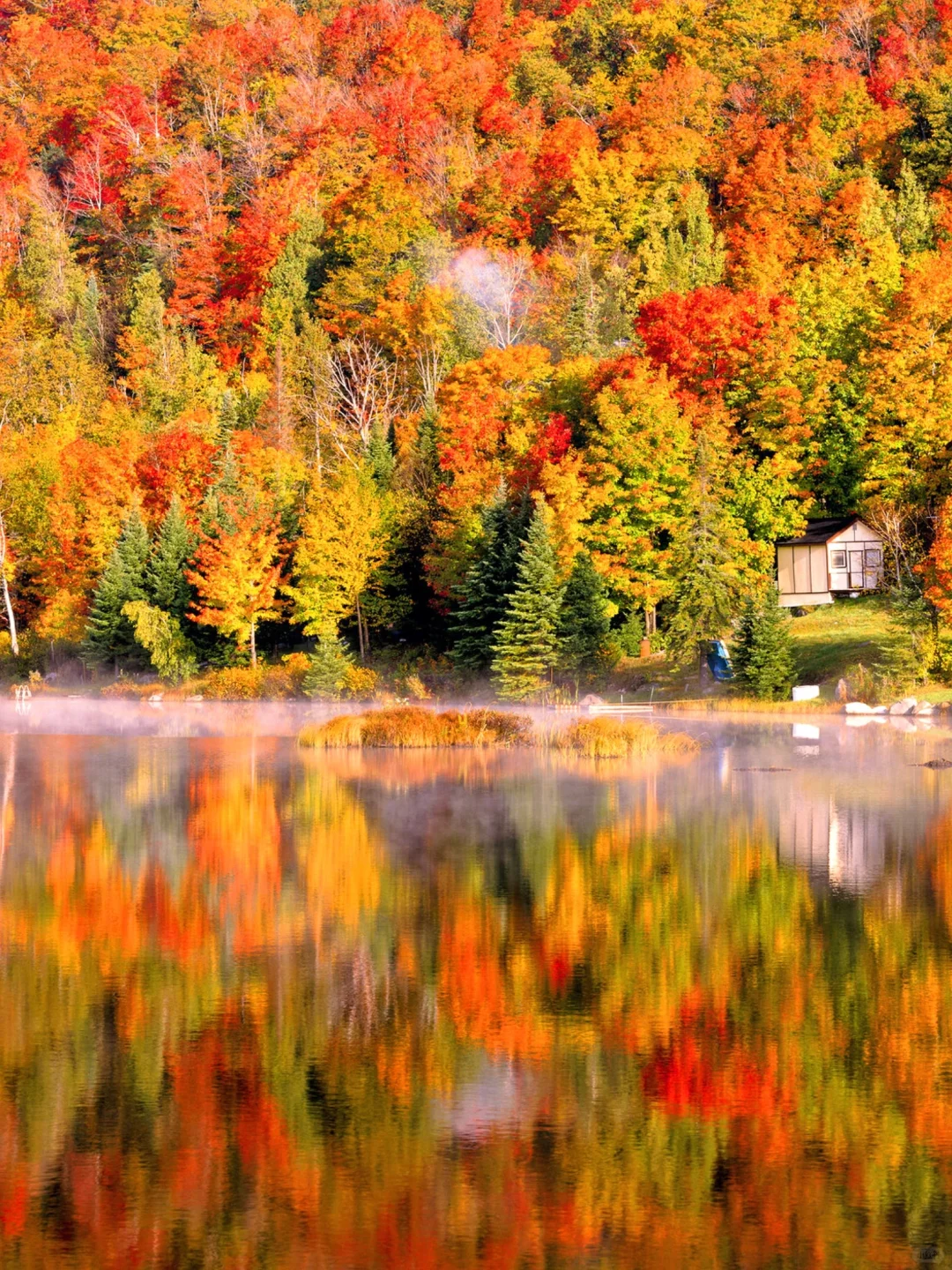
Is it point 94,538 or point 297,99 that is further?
point 297,99

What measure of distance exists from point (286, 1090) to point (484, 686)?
47.9 m

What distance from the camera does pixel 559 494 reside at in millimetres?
65562

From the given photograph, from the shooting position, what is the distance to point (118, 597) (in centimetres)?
7562

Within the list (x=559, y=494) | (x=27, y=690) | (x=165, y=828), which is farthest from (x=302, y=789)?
(x=27, y=690)

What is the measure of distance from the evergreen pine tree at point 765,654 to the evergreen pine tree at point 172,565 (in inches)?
1050

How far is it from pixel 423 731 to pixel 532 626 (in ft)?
47.8

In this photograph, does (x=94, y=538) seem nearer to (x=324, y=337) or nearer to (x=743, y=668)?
(x=324, y=337)

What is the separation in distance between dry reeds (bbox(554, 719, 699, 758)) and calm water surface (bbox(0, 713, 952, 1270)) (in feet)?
34.2

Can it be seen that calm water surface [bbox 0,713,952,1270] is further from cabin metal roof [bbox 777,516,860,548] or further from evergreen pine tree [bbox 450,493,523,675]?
cabin metal roof [bbox 777,516,860,548]

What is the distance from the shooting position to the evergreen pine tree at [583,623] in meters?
61.4

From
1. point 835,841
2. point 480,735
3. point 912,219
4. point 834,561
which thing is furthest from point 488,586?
point 912,219

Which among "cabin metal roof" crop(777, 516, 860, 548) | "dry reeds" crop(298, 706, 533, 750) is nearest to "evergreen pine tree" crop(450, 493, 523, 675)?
"cabin metal roof" crop(777, 516, 860, 548)

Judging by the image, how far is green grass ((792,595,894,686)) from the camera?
189 ft

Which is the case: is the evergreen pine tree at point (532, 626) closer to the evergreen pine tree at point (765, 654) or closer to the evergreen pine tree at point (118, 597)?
the evergreen pine tree at point (765, 654)
